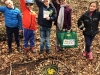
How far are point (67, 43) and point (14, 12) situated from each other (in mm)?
1763

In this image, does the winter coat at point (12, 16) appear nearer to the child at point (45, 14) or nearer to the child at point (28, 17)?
the child at point (28, 17)

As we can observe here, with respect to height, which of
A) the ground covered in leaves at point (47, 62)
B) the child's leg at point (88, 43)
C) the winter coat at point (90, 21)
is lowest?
the ground covered in leaves at point (47, 62)

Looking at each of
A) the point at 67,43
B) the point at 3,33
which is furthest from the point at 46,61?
the point at 3,33

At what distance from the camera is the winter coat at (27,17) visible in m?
6.05

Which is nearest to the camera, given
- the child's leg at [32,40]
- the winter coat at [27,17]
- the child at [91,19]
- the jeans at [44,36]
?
the child at [91,19]

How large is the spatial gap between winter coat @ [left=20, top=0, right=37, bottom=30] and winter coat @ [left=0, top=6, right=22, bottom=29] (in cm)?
15

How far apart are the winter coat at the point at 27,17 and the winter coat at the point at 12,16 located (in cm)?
15

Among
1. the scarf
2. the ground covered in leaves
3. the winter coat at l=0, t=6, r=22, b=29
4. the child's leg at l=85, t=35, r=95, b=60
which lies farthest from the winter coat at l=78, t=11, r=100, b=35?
the winter coat at l=0, t=6, r=22, b=29

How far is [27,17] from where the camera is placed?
20.0 feet

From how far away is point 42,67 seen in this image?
20.0 ft

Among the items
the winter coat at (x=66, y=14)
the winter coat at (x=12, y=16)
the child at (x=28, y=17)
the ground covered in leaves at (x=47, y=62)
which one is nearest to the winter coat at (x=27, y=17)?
the child at (x=28, y=17)

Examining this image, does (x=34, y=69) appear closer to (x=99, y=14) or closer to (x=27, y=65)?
(x=27, y=65)

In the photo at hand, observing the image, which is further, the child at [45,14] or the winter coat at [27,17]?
the winter coat at [27,17]

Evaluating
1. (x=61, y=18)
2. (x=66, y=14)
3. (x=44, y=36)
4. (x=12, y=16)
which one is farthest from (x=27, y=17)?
(x=66, y=14)
